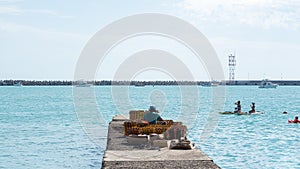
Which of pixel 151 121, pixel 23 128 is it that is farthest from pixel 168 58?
pixel 23 128

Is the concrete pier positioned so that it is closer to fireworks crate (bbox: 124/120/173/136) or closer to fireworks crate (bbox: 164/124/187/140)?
fireworks crate (bbox: 164/124/187/140)

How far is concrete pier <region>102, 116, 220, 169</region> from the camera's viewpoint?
57.5ft

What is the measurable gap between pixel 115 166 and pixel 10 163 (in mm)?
12288

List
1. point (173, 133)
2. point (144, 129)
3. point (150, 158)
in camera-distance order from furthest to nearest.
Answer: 1. point (144, 129)
2. point (173, 133)
3. point (150, 158)

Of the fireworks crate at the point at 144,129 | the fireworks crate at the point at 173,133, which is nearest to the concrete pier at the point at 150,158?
the fireworks crate at the point at 173,133

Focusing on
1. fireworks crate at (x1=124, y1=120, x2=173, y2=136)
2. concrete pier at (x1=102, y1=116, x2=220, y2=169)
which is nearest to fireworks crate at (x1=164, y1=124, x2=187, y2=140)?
fireworks crate at (x1=124, y1=120, x2=173, y2=136)

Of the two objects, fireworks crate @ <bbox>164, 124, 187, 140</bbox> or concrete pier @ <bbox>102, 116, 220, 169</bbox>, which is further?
fireworks crate @ <bbox>164, 124, 187, 140</bbox>

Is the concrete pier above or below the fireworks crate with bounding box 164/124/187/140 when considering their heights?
below

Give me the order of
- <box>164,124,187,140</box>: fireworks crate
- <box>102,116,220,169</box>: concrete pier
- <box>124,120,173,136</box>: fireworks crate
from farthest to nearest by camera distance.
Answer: <box>124,120,173,136</box>: fireworks crate < <box>164,124,187,140</box>: fireworks crate < <box>102,116,220,169</box>: concrete pier

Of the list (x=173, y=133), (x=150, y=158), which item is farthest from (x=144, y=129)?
(x=150, y=158)

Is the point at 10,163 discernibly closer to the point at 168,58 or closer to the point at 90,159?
the point at 90,159

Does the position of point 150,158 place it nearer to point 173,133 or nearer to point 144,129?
point 173,133

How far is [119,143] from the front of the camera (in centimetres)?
2330

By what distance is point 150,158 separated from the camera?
18812 mm
